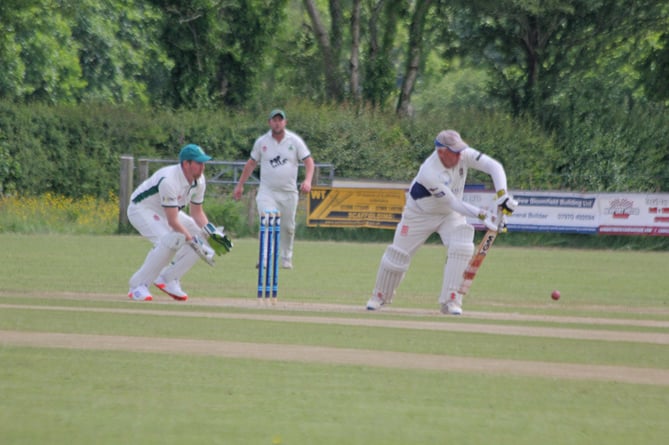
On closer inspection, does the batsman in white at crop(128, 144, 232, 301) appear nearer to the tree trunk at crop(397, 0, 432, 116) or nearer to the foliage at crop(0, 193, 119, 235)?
the foliage at crop(0, 193, 119, 235)

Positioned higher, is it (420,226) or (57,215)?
(420,226)

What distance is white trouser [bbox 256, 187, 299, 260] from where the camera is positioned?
1558 centimetres

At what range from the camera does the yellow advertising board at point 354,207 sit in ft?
78.5

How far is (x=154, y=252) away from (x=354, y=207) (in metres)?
12.6

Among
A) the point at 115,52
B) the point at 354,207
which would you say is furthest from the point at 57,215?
the point at 115,52

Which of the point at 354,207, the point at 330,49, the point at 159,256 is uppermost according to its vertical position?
the point at 330,49

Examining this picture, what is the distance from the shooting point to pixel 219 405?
616 cm

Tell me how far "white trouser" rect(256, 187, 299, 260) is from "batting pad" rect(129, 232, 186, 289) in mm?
3744

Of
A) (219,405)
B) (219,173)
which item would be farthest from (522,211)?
(219,405)

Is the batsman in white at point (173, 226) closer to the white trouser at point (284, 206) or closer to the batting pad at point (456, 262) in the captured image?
the batting pad at point (456, 262)

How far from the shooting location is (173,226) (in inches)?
451

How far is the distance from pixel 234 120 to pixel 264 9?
708 centimetres

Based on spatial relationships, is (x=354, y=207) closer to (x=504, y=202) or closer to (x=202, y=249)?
→ (x=202, y=249)

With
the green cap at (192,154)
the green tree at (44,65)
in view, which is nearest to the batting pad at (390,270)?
the green cap at (192,154)
